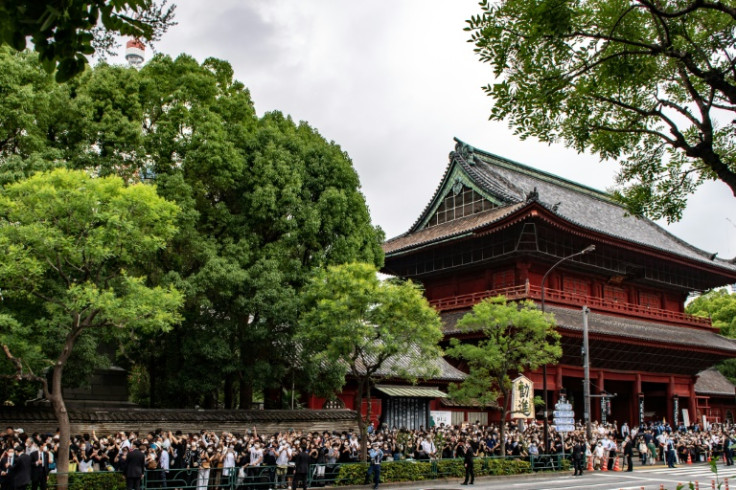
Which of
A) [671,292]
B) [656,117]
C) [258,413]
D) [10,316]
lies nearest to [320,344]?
[258,413]

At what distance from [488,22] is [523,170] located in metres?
40.2

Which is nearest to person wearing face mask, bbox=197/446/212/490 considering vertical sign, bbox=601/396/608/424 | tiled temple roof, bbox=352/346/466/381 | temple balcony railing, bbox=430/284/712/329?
tiled temple roof, bbox=352/346/466/381

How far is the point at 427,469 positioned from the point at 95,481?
1117cm

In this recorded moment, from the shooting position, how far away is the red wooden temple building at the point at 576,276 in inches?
1425

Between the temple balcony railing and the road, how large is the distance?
32.2 feet

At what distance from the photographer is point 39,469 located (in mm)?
15641

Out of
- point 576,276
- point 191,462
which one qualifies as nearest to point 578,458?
point 576,276

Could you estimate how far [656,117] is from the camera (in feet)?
31.1

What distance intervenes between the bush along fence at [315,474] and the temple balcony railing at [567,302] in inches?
383

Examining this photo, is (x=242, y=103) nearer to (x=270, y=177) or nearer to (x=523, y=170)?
(x=270, y=177)

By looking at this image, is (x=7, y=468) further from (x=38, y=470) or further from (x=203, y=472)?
(x=203, y=472)

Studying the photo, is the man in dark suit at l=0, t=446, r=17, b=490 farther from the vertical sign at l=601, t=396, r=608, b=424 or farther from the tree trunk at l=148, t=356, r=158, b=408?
the vertical sign at l=601, t=396, r=608, b=424

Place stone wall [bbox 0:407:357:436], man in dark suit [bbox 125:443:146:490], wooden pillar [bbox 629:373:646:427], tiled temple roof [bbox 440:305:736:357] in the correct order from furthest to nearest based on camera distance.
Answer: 1. wooden pillar [bbox 629:373:646:427]
2. tiled temple roof [bbox 440:305:736:357]
3. stone wall [bbox 0:407:357:436]
4. man in dark suit [bbox 125:443:146:490]

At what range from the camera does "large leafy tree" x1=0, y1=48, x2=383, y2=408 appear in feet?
74.3
